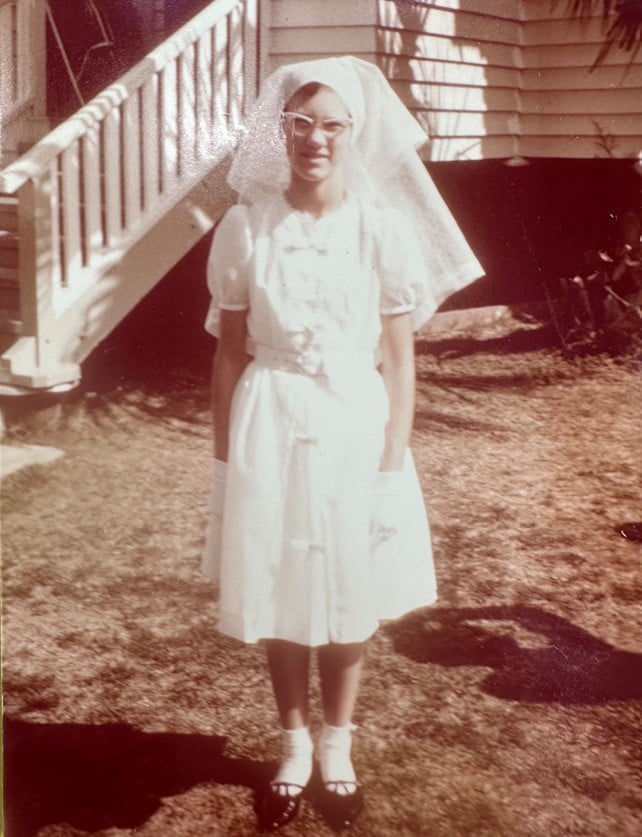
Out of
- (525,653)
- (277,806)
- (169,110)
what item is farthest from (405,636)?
(169,110)

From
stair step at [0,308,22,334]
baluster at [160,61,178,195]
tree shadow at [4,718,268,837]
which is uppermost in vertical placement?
baluster at [160,61,178,195]

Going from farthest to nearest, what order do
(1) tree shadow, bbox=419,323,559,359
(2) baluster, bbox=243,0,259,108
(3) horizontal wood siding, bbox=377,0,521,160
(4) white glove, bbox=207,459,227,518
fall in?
(3) horizontal wood siding, bbox=377,0,521,160
(2) baluster, bbox=243,0,259,108
(1) tree shadow, bbox=419,323,559,359
(4) white glove, bbox=207,459,227,518

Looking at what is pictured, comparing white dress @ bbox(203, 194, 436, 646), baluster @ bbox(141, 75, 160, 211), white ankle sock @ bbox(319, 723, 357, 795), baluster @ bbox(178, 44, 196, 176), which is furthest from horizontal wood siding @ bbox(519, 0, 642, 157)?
white ankle sock @ bbox(319, 723, 357, 795)

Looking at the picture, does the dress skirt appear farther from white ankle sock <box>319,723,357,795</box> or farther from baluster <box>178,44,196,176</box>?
baluster <box>178,44,196,176</box>

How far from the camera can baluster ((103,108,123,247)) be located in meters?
3.85

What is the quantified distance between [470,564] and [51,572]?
1.25 meters

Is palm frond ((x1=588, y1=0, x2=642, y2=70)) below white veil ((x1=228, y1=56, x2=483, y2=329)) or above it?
above

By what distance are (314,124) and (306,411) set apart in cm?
58

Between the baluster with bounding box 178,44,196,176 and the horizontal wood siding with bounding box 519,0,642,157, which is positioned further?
the horizontal wood siding with bounding box 519,0,642,157

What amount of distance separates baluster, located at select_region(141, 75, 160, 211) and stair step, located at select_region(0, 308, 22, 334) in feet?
2.27

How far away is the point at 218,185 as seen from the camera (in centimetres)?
389

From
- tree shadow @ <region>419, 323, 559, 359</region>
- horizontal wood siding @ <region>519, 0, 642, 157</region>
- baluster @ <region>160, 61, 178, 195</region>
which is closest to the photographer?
tree shadow @ <region>419, 323, 559, 359</region>

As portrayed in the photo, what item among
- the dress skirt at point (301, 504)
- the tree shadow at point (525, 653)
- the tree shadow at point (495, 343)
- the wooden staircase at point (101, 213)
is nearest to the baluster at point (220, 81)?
the wooden staircase at point (101, 213)

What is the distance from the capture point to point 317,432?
2025 millimetres
